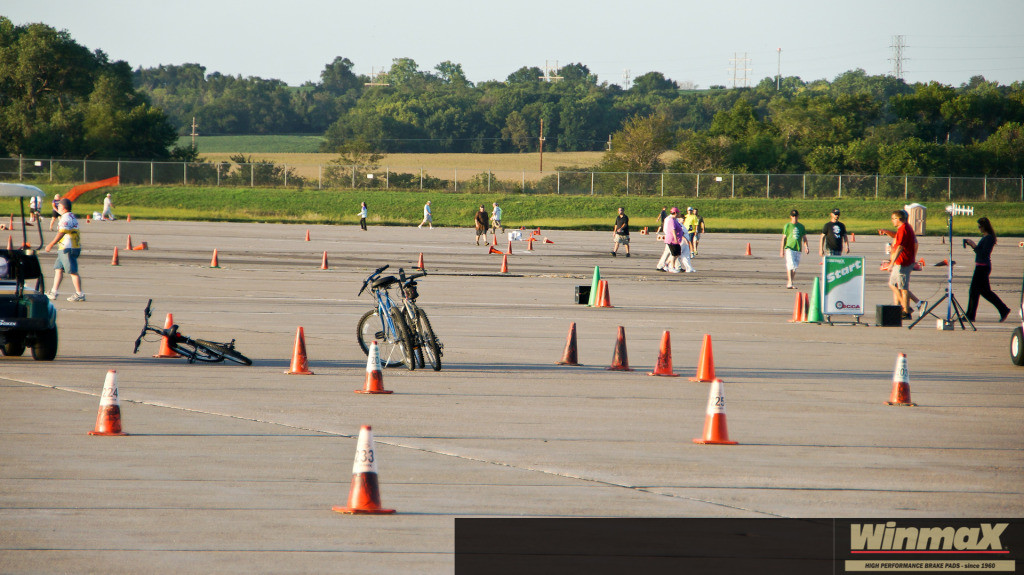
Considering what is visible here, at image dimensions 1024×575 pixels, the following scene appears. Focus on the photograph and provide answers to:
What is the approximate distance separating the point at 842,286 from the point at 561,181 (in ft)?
193

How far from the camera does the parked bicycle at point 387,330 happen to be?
43.5ft

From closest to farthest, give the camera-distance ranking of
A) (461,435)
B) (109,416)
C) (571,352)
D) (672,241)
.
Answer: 1. (109,416)
2. (461,435)
3. (571,352)
4. (672,241)

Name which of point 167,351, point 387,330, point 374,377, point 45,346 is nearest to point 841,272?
point 387,330

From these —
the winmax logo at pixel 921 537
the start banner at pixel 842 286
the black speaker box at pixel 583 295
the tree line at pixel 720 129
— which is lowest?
the winmax logo at pixel 921 537

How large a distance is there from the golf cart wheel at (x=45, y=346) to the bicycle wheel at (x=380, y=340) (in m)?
3.76

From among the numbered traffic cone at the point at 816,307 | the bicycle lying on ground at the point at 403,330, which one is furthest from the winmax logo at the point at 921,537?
the numbered traffic cone at the point at 816,307

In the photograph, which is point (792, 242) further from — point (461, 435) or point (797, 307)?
point (461, 435)

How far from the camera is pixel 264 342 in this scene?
15.7 meters

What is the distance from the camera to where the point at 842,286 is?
19922mm

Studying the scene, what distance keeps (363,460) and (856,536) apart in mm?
2999

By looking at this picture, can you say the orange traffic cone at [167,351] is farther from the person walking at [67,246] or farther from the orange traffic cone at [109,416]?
the person walking at [67,246]

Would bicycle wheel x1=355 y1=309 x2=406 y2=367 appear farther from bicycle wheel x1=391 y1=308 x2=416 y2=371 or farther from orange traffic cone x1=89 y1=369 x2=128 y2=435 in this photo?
orange traffic cone x1=89 y1=369 x2=128 y2=435

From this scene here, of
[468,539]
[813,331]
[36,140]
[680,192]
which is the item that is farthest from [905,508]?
[36,140]

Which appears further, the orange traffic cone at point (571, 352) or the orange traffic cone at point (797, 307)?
the orange traffic cone at point (797, 307)
